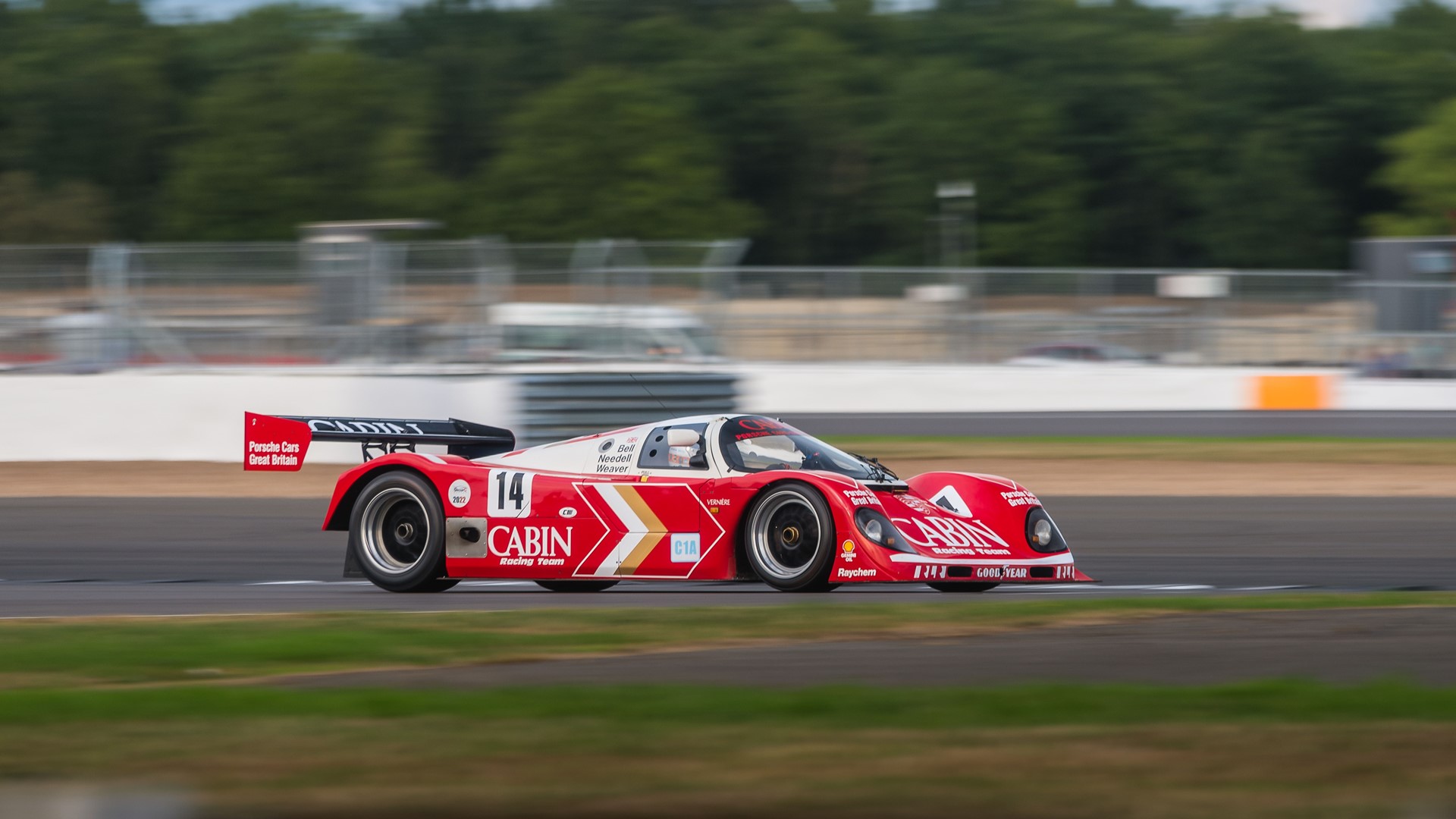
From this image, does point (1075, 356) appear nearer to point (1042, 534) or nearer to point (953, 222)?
point (1042, 534)

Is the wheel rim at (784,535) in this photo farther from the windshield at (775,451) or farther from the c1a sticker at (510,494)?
the c1a sticker at (510,494)

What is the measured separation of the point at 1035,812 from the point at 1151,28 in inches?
3005

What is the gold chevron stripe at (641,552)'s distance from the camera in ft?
31.4

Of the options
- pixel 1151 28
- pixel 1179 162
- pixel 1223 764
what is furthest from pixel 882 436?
pixel 1151 28

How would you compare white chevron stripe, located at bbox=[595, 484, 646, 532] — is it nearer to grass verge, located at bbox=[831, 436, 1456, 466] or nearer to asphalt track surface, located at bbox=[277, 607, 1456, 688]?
asphalt track surface, located at bbox=[277, 607, 1456, 688]

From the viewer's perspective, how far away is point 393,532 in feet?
34.0

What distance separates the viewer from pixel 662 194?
6175 cm

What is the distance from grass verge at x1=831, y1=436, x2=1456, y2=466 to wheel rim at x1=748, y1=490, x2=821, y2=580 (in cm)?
997

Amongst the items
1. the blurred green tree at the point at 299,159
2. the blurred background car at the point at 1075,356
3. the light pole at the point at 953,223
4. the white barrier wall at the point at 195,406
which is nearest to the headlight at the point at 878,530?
the white barrier wall at the point at 195,406

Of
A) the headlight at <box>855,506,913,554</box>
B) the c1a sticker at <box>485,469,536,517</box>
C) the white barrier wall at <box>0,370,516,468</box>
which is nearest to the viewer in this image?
the headlight at <box>855,506,913,554</box>

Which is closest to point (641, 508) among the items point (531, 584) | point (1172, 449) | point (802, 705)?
point (531, 584)

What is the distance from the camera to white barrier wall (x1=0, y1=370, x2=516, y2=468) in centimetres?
1823

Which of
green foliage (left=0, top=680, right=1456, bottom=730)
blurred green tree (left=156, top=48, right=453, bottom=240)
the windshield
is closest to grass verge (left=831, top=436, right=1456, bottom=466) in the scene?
the windshield

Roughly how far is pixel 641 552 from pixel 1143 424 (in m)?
16.2
